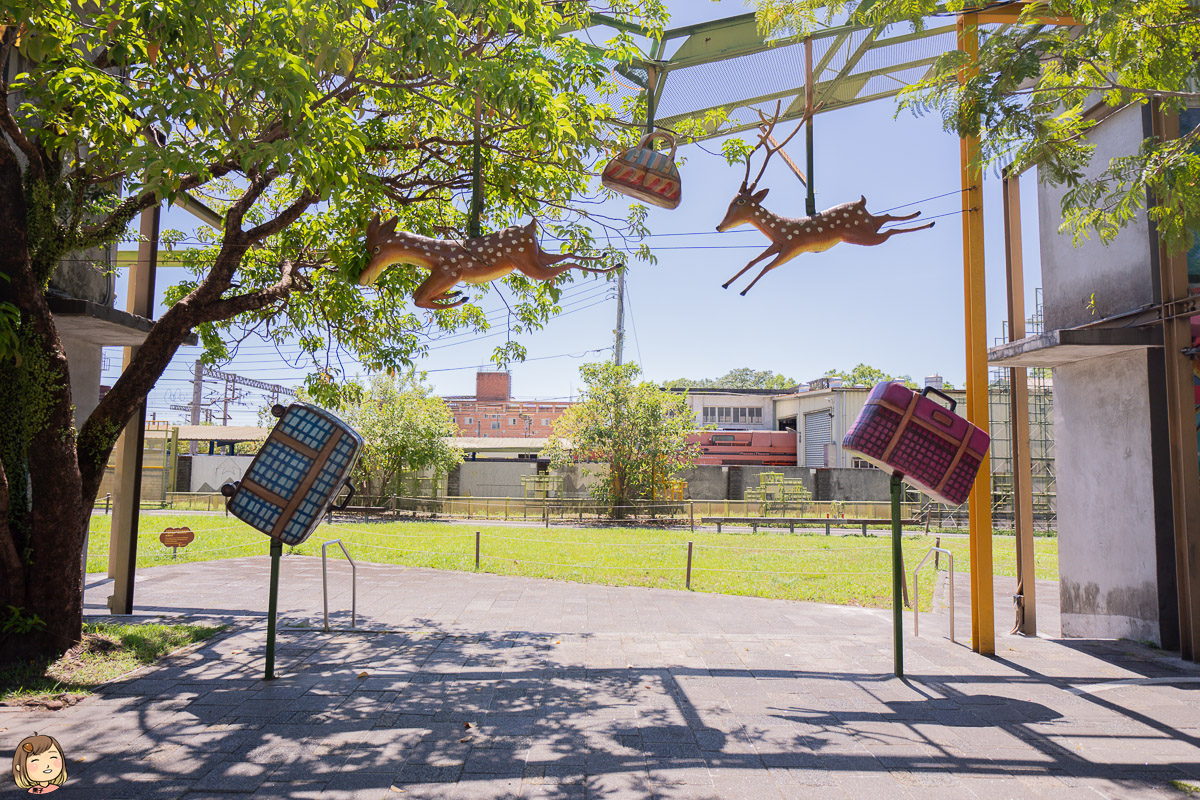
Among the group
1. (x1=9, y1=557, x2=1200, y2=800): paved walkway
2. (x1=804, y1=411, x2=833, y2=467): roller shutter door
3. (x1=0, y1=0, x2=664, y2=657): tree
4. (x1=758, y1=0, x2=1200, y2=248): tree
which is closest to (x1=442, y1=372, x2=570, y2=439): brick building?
(x1=804, y1=411, x2=833, y2=467): roller shutter door

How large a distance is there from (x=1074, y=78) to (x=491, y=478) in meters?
26.9

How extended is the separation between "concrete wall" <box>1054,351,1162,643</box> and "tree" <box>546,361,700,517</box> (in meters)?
18.1

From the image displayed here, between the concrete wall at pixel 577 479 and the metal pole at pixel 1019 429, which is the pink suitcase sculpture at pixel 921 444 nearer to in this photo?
the metal pole at pixel 1019 429

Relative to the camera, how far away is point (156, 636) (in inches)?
232

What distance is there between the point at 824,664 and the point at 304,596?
639 centimetres

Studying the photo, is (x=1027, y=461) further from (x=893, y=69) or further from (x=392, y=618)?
(x=392, y=618)

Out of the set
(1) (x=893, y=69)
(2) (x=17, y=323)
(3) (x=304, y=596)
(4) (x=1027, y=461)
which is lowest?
(3) (x=304, y=596)

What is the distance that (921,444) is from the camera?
466 centimetres

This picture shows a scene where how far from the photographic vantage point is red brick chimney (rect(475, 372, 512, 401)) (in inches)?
2321

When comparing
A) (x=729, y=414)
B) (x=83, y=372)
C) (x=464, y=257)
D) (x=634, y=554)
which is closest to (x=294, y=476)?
(x=464, y=257)

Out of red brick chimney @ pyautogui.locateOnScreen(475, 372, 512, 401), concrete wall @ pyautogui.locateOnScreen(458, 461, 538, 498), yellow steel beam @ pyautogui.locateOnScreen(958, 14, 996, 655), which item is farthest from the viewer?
red brick chimney @ pyautogui.locateOnScreen(475, 372, 512, 401)

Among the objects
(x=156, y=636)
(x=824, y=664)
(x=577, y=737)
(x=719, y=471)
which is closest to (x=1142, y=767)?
(x=824, y=664)

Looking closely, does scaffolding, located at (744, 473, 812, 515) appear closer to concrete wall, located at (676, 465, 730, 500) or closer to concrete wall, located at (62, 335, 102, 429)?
concrete wall, located at (676, 465, 730, 500)

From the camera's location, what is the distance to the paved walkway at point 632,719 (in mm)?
3346
